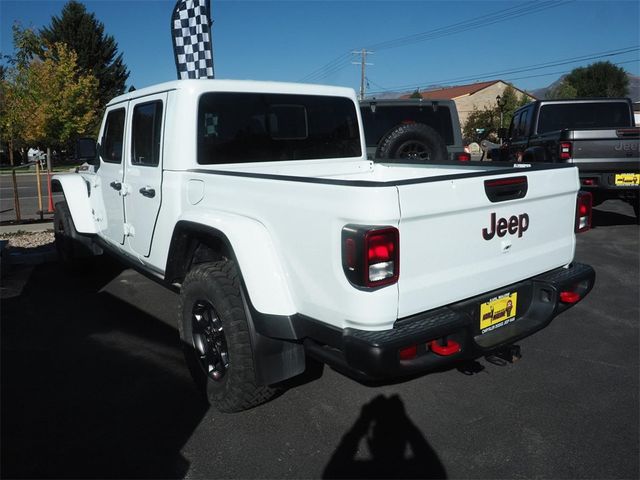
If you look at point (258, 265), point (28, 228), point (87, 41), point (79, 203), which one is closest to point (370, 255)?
point (258, 265)

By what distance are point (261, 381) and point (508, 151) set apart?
376 inches

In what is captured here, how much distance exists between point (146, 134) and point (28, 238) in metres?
5.17

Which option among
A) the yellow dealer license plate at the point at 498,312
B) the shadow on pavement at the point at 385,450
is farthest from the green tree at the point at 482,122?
the shadow on pavement at the point at 385,450

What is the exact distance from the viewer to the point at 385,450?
2650mm

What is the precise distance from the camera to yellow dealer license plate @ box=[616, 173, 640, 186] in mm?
7777

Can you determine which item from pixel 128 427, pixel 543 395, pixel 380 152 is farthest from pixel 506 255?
pixel 380 152

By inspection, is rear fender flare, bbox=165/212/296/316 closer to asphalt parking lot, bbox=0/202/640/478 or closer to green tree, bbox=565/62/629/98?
asphalt parking lot, bbox=0/202/640/478

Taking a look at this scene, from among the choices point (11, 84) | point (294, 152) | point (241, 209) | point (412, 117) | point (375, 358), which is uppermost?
point (11, 84)

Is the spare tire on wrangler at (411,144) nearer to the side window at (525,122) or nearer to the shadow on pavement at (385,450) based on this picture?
the shadow on pavement at (385,450)

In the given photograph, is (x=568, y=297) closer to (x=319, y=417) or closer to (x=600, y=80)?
(x=319, y=417)

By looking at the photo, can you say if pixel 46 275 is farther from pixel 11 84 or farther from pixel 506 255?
pixel 11 84

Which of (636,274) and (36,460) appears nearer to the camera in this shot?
(36,460)

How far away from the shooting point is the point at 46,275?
19.8 feet

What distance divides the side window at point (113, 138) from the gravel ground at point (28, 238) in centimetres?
359
